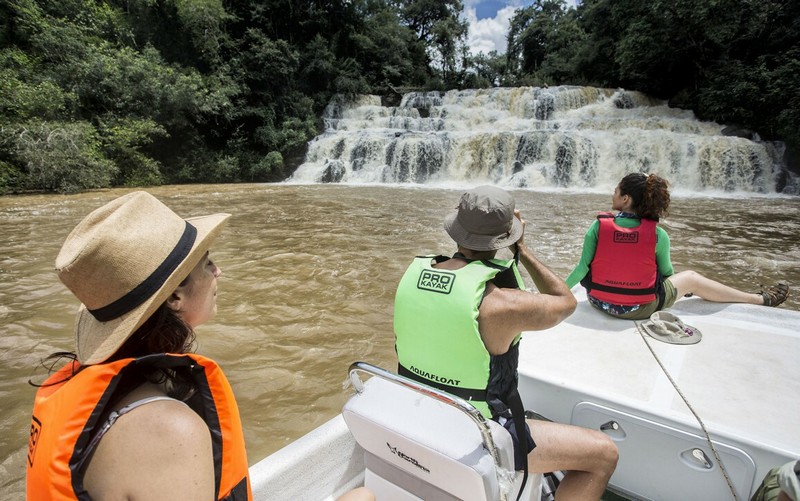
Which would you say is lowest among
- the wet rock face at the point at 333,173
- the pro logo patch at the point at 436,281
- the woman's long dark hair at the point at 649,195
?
the wet rock face at the point at 333,173

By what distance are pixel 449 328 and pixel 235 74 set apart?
893 inches

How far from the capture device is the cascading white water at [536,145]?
1327 cm

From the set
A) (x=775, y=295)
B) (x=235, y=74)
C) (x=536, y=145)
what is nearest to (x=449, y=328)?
(x=775, y=295)

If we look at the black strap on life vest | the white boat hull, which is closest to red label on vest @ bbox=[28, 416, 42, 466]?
the white boat hull

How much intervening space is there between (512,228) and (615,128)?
16188mm

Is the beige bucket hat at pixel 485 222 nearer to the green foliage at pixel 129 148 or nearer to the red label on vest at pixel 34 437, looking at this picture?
the red label on vest at pixel 34 437

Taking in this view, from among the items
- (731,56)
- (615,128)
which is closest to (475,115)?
(615,128)


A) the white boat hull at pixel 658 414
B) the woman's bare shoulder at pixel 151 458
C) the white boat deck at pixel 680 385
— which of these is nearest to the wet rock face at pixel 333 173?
the white boat deck at pixel 680 385

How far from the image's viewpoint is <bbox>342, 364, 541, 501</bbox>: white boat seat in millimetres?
1162

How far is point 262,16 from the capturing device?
23094 mm

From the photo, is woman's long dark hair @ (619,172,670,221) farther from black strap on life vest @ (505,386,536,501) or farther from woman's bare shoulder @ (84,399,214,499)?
woman's bare shoulder @ (84,399,214,499)

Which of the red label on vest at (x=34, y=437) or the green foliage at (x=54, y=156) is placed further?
the green foliage at (x=54, y=156)

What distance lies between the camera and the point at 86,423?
785mm

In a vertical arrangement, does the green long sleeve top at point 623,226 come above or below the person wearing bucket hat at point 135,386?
below
